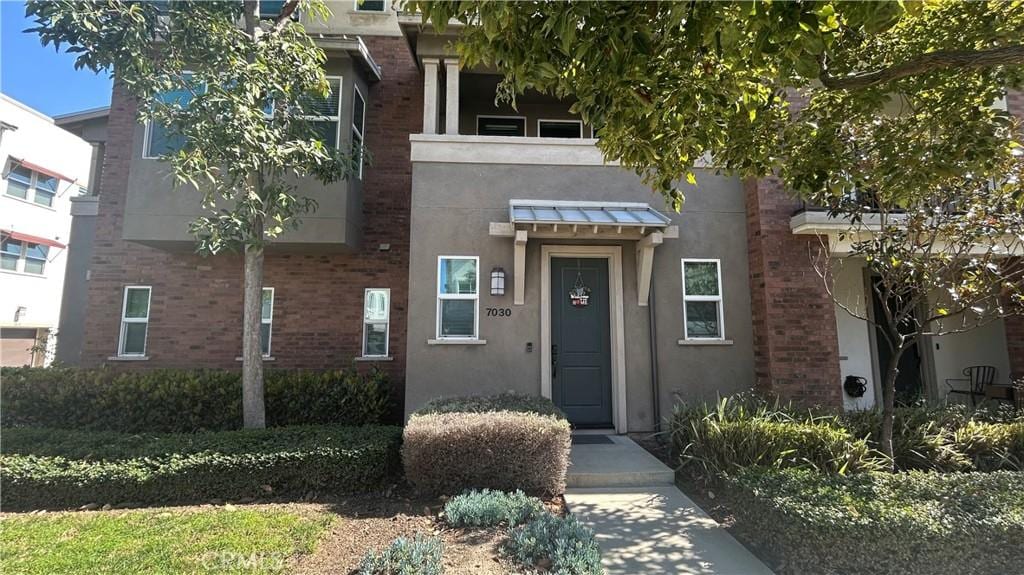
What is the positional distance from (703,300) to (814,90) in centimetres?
347

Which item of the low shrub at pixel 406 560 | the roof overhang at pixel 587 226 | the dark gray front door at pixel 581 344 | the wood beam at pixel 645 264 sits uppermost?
the roof overhang at pixel 587 226

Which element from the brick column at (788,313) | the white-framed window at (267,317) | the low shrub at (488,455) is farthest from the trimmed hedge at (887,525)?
the white-framed window at (267,317)

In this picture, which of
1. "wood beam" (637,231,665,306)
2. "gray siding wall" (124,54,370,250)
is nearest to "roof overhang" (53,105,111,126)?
"gray siding wall" (124,54,370,250)

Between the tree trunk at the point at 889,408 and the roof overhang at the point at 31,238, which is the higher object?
the roof overhang at the point at 31,238

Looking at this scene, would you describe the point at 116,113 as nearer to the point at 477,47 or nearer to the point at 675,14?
the point at 477,47

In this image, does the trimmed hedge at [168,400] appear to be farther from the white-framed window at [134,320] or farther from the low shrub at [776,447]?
the low shrub at [776,447]

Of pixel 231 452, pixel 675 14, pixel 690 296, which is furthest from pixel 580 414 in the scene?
pixel 675 14

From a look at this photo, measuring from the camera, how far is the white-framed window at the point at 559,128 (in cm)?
974

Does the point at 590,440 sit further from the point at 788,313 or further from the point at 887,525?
the point at 887,525

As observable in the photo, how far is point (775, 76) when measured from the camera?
4.25m

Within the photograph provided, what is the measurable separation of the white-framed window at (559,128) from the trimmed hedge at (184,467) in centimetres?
701

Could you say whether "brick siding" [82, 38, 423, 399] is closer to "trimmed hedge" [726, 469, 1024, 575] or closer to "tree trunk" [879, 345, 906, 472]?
"trimmed hedge" [726, 469, 1024, 575]

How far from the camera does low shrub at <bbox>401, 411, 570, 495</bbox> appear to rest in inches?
190

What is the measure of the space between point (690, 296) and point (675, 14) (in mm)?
5627
